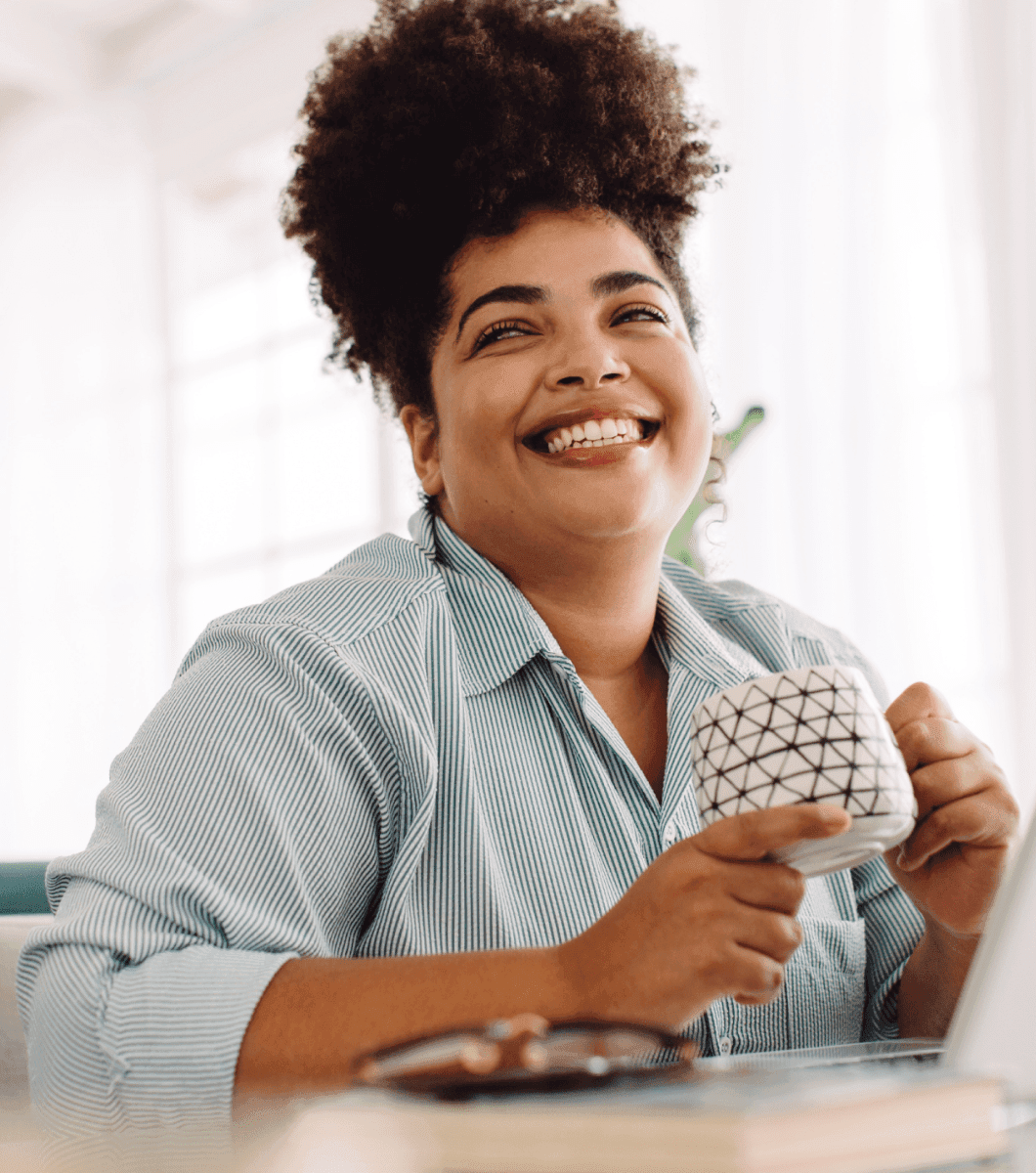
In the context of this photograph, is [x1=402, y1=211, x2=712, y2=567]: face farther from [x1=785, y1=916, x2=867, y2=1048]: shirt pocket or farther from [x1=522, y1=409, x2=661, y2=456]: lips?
[x1=785, y1=916, x2=867, y2=1048]: shirt pocket

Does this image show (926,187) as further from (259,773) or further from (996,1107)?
(996,1107)

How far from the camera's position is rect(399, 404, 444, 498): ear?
51.6 inches

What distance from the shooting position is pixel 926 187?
2.85 metres

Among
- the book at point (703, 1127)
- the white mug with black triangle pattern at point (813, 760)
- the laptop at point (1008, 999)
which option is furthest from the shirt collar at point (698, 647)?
the book at point (703, 1127)

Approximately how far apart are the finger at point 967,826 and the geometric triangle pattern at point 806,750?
0.18 meters

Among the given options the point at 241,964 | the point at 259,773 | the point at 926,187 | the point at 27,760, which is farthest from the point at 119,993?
the point at 27,760

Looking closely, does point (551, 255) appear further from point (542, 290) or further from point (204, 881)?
point (204, 881)

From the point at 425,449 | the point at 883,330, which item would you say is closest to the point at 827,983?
the point at 425,449

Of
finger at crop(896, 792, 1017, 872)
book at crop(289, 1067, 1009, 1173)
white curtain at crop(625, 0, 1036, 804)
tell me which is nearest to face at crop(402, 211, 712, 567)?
finger at crop(896, 792, 1017, 872)

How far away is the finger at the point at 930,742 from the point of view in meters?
0.84

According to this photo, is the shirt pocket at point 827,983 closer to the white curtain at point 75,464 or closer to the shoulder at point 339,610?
the shoulder at point 339,610

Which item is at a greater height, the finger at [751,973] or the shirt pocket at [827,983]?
the finger at [751,973]

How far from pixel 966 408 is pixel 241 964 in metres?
2.32

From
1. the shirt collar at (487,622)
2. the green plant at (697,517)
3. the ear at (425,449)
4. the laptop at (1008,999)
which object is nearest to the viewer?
the laptop at (1008,999)
